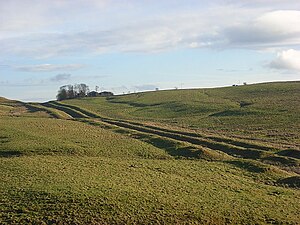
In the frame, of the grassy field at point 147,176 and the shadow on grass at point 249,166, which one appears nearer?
the grassy field at point 147,176

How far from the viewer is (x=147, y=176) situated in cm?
3172

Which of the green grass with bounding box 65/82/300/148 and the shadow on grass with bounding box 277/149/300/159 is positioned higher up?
the green grass with bounding box 65/82/300/148

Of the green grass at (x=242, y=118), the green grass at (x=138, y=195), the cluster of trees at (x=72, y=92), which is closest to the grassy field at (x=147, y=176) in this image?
the green grass at (x=138, y=195)

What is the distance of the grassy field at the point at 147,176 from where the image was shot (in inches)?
907

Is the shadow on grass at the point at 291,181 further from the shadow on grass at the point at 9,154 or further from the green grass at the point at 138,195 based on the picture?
the shadow on grass at the point at 9,154

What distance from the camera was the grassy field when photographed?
2305 centimetres

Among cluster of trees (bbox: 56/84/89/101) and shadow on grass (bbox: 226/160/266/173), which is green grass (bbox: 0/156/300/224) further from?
cluster of trees (bbox: 56/84/89/101)

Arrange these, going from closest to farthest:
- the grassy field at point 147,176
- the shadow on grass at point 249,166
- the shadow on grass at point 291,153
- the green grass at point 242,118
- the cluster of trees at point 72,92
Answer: the grassy field at point 147,176, the shadow on grass at point 249,166, the shadow on grass at point 291,153, the green grass at point 242,118, the cluster of trees at point 72,92

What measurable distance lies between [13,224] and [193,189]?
12316 mm

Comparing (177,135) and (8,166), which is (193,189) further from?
(177,135)

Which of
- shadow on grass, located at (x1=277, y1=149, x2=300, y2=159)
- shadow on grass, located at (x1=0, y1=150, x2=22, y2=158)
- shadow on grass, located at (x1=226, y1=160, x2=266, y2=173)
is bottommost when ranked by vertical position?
shadow on grass, located at (x1=226, y1=160, x2=266, y2=173)

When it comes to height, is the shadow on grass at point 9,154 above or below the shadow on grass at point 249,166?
above

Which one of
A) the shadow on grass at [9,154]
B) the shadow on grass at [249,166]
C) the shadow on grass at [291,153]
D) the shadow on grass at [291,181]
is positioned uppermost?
the shadow on grass at [9,154]

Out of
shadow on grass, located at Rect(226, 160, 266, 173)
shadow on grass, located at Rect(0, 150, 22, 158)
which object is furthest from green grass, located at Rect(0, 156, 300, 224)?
shadow on grass, located at Rect(0, 150, 22, 158)
